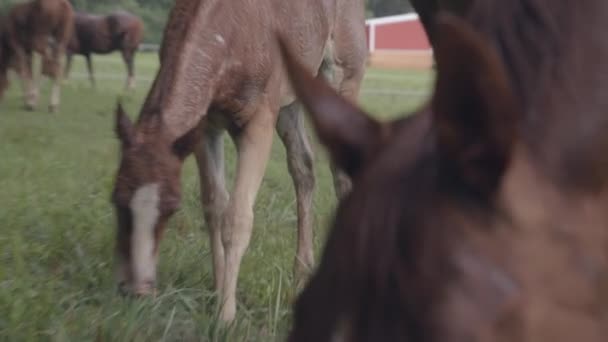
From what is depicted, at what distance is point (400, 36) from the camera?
4700cm

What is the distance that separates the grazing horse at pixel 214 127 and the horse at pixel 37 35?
11202mm

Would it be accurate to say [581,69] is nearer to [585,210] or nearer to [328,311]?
[585,210]

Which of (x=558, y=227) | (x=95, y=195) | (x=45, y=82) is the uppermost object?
(x=558, y=227)

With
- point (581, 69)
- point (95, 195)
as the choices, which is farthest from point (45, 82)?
point (581, 69)

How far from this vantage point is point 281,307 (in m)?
5.05

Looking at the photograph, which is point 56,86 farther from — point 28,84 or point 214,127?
point 214,127

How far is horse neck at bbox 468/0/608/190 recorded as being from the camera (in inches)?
58.9

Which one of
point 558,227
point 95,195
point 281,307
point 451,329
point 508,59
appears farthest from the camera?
point 95,195

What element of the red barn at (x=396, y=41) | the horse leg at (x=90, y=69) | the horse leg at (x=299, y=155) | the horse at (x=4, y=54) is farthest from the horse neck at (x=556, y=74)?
the red barn at (x=396, y=41)

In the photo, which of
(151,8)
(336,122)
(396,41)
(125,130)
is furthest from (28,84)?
(396,41)

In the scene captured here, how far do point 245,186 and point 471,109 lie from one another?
490 cm

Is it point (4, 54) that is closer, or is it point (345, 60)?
point (345, 60)

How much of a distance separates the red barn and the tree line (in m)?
1.40

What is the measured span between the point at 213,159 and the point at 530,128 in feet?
16.1
